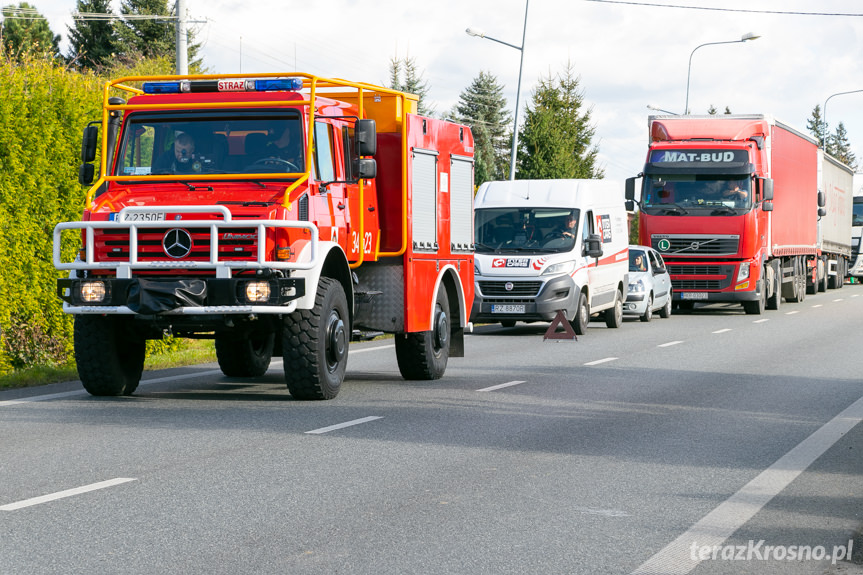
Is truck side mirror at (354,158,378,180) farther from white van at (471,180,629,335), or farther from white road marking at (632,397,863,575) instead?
white van at (471,180,629,335)

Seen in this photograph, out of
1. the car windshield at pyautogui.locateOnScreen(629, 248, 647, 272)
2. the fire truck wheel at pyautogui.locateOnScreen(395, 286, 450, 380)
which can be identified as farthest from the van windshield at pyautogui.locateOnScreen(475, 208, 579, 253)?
the fire truck wheel at pyautogui.locateOnScreen(395, 286, 450, 380)

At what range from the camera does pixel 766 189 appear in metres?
29.2

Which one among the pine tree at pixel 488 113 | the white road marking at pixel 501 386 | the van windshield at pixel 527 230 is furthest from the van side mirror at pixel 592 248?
the pine tree at pixel 488 113

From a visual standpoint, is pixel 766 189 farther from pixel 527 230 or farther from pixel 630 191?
pixel 527 230

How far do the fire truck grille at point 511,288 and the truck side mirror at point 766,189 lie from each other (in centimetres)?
961

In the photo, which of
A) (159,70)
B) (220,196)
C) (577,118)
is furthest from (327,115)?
(577,118)

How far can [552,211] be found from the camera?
22688 mm

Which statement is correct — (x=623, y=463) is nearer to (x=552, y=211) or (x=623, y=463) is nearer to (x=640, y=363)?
(x=640, y=363)

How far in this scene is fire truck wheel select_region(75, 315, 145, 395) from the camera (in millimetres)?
11750

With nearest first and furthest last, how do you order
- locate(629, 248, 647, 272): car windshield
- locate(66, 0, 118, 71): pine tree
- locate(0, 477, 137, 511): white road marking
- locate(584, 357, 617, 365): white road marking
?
locate(0, 477, 137, 511): white road marking → locate(584, 357, 617, 365): white road marking → locate(629, 248, 647, 272): car windshield → locate(66, 0, 118, 71): pine tree

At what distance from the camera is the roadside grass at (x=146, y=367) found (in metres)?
13.4

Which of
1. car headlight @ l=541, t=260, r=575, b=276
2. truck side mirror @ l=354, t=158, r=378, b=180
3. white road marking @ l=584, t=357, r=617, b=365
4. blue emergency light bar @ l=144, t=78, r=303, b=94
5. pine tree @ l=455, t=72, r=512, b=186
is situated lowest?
white road marking @ l=584, t=357, r=617, b=365

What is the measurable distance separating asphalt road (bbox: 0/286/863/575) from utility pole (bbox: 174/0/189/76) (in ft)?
24.3

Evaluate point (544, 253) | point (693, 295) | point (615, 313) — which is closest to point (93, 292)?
point (544, 253)
